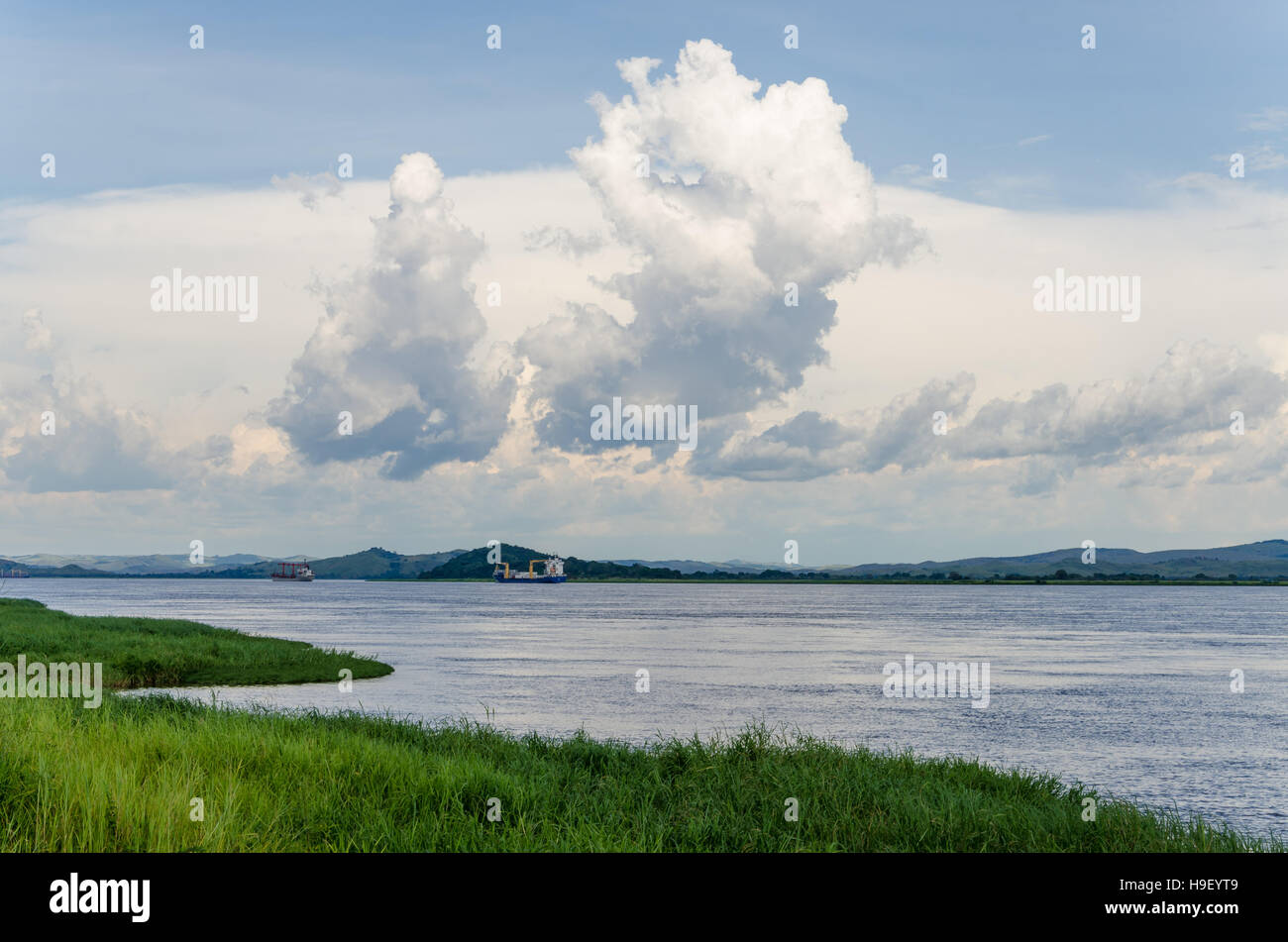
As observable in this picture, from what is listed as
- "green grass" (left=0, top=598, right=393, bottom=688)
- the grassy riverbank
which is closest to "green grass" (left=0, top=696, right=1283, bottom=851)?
the grassy riverbank

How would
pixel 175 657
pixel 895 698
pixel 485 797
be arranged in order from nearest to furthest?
pixel 485 797
pixel 895 698
pixel 175 657

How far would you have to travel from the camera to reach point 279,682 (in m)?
55.7

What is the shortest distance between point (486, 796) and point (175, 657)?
145ft

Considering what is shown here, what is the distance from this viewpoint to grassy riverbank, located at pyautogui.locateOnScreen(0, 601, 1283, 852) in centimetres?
1337

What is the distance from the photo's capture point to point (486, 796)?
18031 millimetres

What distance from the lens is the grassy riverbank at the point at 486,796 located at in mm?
13367

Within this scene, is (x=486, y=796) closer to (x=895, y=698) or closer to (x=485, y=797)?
(x=485, y=797)

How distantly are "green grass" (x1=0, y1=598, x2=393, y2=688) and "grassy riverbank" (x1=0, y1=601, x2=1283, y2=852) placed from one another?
28.9 metres

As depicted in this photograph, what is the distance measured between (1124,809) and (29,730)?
21377 millimetres

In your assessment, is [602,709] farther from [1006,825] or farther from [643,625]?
[643,625]

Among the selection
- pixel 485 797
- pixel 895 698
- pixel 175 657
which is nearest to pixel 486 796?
pixel 485 797

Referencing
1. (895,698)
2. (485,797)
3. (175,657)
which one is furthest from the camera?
(175,657)

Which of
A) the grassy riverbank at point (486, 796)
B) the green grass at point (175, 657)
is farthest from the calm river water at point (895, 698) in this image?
the grassy riverbank at point (486, 796)
